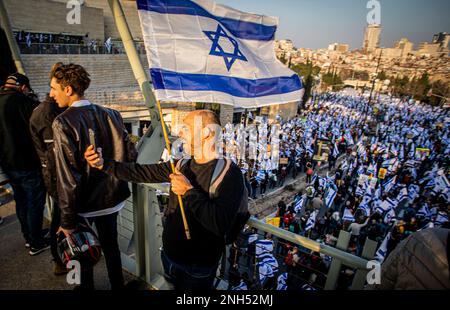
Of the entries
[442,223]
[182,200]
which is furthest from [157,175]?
[442,223]

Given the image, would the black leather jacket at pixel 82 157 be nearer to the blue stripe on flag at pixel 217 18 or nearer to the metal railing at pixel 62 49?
the blue stripe on flag at pixel 217 18

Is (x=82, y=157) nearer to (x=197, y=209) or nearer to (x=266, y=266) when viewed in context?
(x=197, y=209)

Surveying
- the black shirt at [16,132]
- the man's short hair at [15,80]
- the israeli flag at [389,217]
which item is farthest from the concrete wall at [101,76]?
the israeli flag at [389,217]

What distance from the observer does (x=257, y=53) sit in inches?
126

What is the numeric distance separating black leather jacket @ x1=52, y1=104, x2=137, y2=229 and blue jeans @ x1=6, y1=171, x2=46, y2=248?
49.5 inches

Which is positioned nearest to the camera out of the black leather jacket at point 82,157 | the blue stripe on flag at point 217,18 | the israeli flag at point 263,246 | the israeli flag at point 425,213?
the black leather jacket at point 82,157

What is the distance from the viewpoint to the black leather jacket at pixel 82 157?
2.02m

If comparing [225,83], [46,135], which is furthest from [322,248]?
[46,135]

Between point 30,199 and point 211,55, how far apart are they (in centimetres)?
263

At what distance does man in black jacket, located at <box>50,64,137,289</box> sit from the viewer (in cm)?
203

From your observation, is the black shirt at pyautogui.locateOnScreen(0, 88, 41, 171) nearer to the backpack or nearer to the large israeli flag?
the large israeli flag

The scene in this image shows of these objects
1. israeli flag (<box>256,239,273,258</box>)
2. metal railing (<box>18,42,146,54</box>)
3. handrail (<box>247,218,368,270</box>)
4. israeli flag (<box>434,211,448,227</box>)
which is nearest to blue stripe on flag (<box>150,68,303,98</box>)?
handrail (<box>247,218,368,270</box>)

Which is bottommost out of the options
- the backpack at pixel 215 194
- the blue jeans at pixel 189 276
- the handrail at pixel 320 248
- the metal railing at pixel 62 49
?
the blue jeans at pixel 189 276

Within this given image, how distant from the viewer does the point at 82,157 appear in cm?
214
